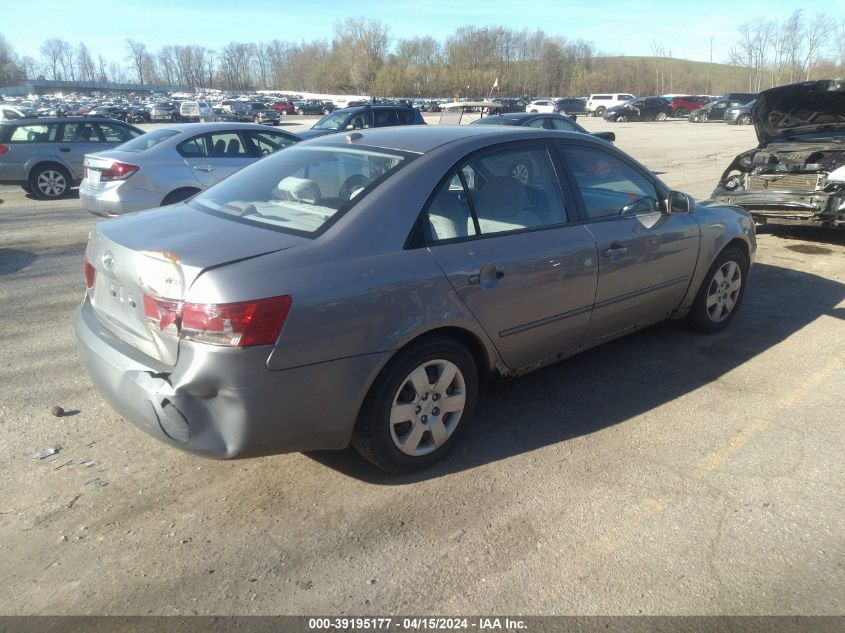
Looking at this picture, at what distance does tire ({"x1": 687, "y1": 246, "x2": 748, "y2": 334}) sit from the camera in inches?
200

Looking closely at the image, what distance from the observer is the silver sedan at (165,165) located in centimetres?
870

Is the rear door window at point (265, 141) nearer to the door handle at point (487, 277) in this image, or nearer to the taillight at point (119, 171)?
the taillight at point (119, 171)

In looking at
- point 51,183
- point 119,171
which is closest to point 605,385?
point 119,171

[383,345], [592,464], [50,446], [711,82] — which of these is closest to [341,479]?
[383,345]

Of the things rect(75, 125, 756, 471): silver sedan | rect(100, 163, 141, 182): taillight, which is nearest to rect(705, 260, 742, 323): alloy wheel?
rect(75, 125, 756, 471): silver sedan

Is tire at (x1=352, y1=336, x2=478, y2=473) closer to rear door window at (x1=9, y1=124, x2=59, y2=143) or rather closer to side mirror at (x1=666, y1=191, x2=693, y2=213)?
side mirror at (x1=666, y1=191, x2=693, y2=213)

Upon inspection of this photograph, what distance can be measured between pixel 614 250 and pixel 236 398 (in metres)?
2.47

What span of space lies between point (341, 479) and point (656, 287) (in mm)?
2503

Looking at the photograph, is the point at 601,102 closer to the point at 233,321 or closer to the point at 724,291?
the point at 724,291

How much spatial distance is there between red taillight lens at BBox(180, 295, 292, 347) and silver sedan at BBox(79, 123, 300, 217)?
670 cm

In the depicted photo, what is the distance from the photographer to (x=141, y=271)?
9.52ft

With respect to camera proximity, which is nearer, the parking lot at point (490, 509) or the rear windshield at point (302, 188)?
the parking lot at point (490, 509)

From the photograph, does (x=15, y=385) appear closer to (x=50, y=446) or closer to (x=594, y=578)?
(x=50, y=446)

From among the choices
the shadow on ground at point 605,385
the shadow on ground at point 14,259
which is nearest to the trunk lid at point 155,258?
the shadow on ground at point 605,385
